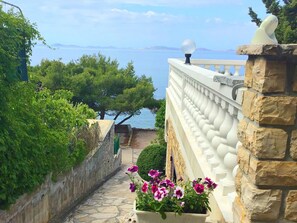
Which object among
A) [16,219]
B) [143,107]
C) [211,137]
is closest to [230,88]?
[211,137]

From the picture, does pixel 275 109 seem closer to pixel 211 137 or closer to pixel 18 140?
A: pixel 211 137

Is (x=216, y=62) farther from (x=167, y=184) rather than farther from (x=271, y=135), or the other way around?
(x=271, y=135)

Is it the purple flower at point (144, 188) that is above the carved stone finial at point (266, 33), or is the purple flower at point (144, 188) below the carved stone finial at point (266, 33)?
below

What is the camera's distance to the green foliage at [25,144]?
4.02 meters

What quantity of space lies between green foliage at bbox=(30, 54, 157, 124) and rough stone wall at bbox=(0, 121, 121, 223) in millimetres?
12101

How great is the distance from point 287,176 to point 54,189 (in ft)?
15.2

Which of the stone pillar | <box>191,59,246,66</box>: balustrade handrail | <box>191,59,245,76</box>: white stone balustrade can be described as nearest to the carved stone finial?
the stone pillar

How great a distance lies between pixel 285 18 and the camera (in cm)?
1020

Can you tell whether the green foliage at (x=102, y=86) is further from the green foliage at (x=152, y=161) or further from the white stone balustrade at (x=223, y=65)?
the white stone balustrade at (x=223, y=65)

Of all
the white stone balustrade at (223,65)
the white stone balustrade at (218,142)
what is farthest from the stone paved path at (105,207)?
the white stone balustrade at (223,65)

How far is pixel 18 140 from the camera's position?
165 inches

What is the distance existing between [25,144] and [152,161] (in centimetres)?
587

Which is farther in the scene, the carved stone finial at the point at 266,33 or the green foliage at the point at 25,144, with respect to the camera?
the green foliage at the point at 25,144

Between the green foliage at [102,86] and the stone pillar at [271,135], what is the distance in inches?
793
